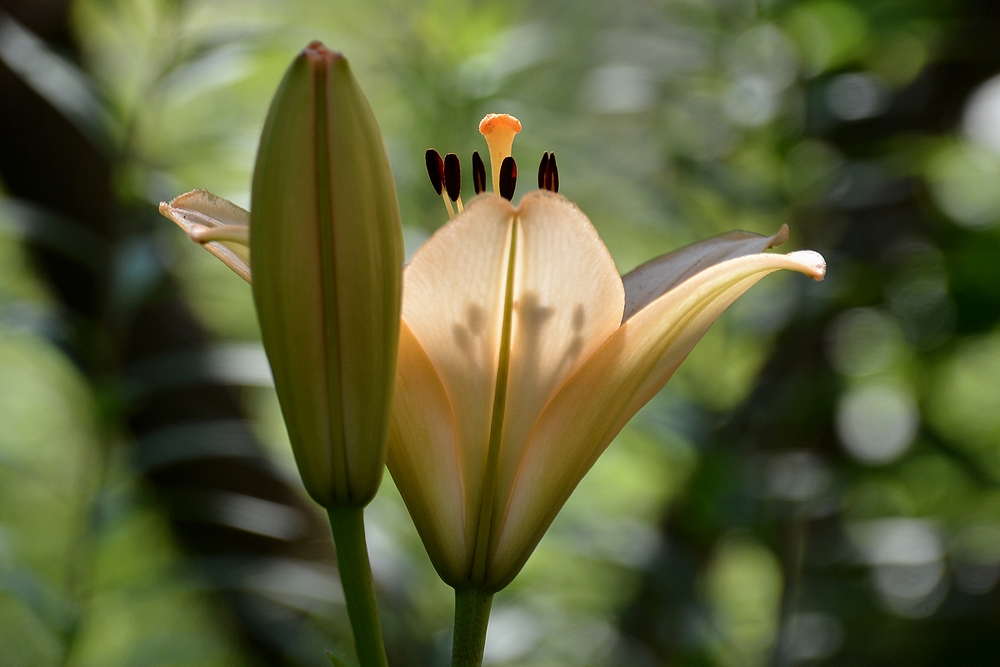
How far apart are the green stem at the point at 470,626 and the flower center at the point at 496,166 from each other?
132 millimetres

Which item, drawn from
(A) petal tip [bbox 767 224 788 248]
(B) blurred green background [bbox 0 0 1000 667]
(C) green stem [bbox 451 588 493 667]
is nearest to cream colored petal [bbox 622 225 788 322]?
(A) petal tip [bbox 767 224 788 248]

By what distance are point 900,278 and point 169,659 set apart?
82 centimetres

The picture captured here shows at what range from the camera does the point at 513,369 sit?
0.24 metres

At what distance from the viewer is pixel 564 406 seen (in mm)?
235

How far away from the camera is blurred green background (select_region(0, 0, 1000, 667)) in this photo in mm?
756

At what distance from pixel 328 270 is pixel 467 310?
47 millimetres

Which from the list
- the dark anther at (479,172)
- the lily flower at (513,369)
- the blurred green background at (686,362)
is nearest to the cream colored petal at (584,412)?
the lily flower at (513,369)

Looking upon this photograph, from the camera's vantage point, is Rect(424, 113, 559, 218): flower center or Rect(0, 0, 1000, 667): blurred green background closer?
Rect(424, 113, 559, 218): flower center

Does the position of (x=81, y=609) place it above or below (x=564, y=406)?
below

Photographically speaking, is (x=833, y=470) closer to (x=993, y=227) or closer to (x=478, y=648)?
(x=993, y=227)

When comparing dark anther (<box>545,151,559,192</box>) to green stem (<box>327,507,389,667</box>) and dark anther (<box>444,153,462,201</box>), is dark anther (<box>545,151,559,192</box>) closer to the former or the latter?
dark anther (<box>444,153,462,201</box>)

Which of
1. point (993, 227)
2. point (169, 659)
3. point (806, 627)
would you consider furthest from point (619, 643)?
point (993, 227)

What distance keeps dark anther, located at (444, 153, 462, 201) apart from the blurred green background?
1.38 ft

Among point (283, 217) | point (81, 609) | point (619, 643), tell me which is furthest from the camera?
point (619, 643)
